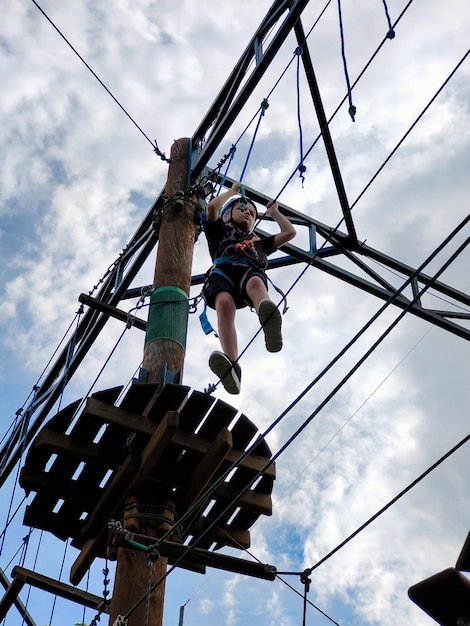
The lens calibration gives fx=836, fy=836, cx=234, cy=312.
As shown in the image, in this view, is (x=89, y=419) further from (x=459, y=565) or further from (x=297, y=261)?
(x=297, y=261)

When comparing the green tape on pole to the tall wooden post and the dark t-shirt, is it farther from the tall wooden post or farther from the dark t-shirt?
the dark t-shirt

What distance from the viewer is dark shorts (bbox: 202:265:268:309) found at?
5.68 metres

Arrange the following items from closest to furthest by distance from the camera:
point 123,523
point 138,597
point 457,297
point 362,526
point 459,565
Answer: point 459,565 → point 362,526 → point 138,597 → point 123,523 → point 457,297

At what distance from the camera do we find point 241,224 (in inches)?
243

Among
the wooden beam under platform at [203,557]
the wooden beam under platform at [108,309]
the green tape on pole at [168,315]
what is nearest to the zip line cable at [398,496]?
the wooden beam under platform at [203,557]

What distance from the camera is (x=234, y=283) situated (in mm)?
5766

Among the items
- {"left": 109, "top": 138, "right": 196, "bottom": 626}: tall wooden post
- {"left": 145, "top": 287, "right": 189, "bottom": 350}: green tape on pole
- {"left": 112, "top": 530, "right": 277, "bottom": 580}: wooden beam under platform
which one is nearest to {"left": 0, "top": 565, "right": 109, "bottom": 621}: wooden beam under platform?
{"left": 109, "top": 138, "right": 196, "bottom": 626}: tall wooden post

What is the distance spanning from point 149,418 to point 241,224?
184 cm

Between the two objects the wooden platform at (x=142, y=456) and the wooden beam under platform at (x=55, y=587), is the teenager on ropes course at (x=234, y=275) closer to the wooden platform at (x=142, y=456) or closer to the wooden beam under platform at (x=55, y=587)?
the wooden platform at (x=142, y=456)

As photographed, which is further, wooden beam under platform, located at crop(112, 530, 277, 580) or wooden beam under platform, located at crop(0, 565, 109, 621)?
wooden beam under platform, located at crop(0, 565, 109, 621)

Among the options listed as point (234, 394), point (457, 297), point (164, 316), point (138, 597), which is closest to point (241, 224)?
point (164, 316)

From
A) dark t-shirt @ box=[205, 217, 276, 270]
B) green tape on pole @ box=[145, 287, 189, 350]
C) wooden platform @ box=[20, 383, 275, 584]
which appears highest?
dark t-shirt @ box=[205, 217, 276, 270]

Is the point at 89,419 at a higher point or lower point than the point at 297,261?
lower

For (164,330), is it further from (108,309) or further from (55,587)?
(55,587)
